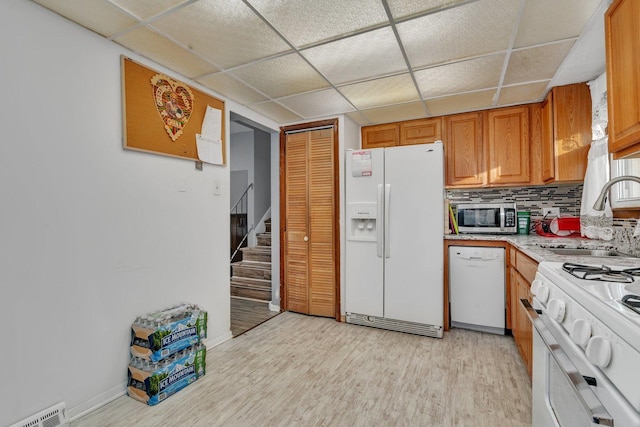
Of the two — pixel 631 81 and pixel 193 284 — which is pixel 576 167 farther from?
pixel 193 284

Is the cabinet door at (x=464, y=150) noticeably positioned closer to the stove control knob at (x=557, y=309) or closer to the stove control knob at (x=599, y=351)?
the stove control knob at (x=557, y=309)

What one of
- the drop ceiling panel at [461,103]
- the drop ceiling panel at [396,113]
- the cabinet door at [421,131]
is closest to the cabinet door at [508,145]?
the drop ceiling panel at [461,103]

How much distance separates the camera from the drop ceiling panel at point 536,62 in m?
2.02

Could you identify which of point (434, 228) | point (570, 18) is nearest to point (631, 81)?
point (570, 18)

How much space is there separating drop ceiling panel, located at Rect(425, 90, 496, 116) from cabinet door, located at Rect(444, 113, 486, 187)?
0.11 metres

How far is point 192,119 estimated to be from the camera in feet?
8.09

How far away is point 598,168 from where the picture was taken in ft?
7.55

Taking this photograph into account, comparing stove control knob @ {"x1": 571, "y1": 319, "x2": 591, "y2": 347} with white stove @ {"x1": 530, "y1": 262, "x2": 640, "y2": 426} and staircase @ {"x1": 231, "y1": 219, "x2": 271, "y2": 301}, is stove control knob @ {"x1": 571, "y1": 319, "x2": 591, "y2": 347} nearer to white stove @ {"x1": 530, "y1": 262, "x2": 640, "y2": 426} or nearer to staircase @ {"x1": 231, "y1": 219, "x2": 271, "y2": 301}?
white stove @ {"x1": 530, "y1": 262, "x2": 640, "y2": 426}

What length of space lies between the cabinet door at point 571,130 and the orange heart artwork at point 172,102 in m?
3.13

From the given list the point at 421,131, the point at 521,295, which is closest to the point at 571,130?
the point at 421,131

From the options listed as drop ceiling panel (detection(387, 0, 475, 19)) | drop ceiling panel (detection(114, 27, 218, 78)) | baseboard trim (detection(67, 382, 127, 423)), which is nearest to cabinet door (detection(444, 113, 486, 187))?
drop ceiling panel (detection(387, 0, 475, 19))

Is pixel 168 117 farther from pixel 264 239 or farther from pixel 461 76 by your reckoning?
pixel 264 239

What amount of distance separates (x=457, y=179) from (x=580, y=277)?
236 centimetres

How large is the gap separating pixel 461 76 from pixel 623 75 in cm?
121
